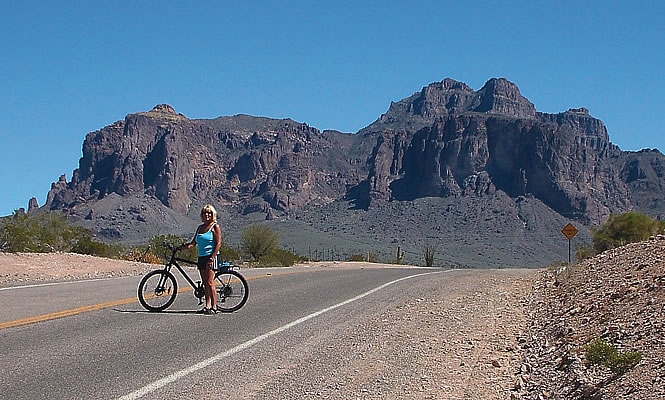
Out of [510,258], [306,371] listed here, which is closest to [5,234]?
[306,371]

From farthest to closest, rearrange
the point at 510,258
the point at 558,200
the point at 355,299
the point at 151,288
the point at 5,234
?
the point at 558,200 → the point at 510,258 → the point at 5,234 → the point at 355,299 → the point at 151,288

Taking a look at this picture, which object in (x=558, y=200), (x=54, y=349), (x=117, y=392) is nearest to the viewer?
(x=117, y=392)

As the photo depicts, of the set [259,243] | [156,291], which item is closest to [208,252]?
[156,291]

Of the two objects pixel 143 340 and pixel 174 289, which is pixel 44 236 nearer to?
pixel 174 289

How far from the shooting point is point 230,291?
488 inches

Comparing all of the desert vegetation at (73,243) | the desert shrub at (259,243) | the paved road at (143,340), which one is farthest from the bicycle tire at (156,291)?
the desert shrub at (259,243)

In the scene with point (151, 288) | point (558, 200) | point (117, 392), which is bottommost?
point (117, 392)

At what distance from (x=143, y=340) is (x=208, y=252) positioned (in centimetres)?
268

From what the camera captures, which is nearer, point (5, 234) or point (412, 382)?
point (412, 382)

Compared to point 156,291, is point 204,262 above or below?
above

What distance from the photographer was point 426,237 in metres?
136

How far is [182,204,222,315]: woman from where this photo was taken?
1184 cm

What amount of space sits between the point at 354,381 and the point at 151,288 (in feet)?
18.9

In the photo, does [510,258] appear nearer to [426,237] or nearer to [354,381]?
[426,237]
